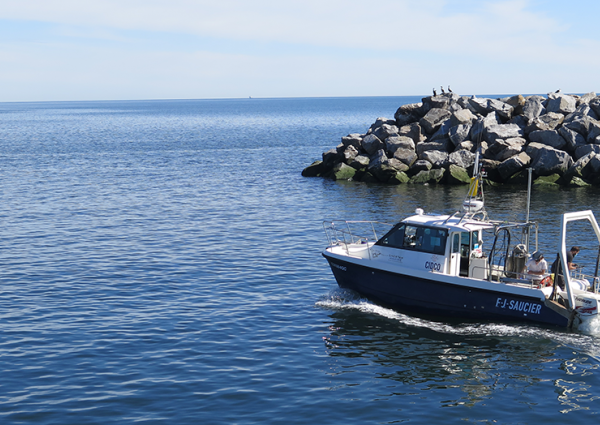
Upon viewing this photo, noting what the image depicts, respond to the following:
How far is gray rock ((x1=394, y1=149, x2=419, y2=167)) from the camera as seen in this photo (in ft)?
157

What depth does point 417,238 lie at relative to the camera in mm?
19969

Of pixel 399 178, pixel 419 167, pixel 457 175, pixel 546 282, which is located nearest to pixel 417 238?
pixel 546 282

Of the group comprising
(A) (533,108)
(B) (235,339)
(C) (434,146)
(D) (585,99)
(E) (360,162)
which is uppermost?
(D) (585,99)

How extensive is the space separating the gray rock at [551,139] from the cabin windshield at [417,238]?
94.2 feet

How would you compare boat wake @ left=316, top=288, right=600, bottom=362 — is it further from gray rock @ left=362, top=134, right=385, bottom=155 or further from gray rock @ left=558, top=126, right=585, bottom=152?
gray rock @ left=362, top=134, right=385, bottom=155

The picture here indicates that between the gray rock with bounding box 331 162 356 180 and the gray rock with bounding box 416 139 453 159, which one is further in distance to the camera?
the gray rock with bounding box 331 162 356 180

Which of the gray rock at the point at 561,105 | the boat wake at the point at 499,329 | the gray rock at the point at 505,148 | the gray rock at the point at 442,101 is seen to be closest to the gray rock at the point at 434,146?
the gray rock at the point at 505,148

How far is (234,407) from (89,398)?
331 cm

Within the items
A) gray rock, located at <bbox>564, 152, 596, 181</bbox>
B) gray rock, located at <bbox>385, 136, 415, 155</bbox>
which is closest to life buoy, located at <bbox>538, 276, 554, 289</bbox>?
gray rock, located at <bbox>564, 152, 596, 181</bbox>

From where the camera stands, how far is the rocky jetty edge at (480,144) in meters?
43.6

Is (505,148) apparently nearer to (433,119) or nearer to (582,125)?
(582,125)

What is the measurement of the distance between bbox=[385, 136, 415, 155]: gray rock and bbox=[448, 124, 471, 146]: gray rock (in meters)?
2.94

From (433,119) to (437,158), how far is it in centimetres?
515

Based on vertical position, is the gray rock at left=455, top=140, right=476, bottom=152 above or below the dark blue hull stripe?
above
